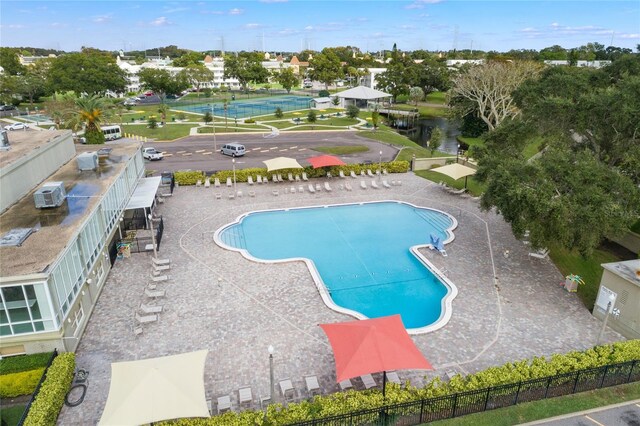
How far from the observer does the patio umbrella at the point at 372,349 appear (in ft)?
42.2

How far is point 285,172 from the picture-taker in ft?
124

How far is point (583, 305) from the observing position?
64.1 feet

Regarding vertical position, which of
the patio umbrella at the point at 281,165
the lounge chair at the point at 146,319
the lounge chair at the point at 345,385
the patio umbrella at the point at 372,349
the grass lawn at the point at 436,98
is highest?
the grass lawn at the point at 436,98

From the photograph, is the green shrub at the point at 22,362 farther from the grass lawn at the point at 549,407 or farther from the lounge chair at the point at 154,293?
the grass lawn at the point at 549,407

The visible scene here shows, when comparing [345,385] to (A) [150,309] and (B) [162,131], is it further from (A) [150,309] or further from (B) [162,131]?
(B) [162,131]

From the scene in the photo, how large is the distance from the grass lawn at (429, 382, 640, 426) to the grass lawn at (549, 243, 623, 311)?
6250mm

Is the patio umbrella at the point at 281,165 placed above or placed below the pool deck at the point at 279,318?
above

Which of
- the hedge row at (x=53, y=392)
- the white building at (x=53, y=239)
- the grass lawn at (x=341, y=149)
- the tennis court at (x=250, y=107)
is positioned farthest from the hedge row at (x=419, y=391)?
the tennis court at (x=250, y=107)

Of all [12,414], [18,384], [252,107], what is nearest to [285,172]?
[18,384]

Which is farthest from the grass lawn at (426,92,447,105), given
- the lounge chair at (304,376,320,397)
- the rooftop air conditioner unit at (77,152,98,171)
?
the lounge chair at (304,376,320,397)

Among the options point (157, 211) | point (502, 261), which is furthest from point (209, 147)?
point (502, 261)

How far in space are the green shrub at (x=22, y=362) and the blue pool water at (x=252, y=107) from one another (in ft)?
204

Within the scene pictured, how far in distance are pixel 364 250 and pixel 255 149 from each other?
2828cm

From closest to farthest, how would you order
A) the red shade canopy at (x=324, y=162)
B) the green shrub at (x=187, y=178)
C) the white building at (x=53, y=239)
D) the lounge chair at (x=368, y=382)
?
the lounge chair at (x=368, y=382)
the white building at (x=53, y=239)
the green shrub at (x=187, y=178)
the red shade canopy at (x=324, y=162)
